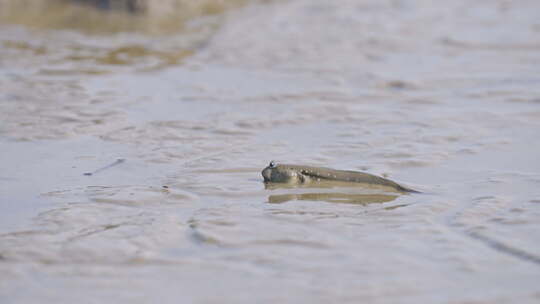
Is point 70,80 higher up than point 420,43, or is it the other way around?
point 420,43

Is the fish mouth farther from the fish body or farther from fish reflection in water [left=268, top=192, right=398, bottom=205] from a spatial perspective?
fish reflection in water [left=268, top=192, right=398, bottom=205]

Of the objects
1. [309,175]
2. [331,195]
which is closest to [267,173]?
[309,175]

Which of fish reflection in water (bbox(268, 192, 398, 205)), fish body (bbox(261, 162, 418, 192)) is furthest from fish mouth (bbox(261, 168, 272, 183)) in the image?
fish reflection in water (bbox(268, 192, 398, 205))

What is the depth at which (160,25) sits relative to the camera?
29.1ft

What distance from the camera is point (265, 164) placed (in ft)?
13.1

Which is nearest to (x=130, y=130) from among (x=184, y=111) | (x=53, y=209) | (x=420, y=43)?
(x=184, y=111)

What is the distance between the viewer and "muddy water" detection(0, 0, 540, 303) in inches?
101

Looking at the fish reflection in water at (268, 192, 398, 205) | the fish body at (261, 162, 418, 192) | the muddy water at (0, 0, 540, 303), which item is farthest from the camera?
the fish body at (261, 162, 418, 192)

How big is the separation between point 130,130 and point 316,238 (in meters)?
2.10

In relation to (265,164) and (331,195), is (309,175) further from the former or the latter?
(265,164)

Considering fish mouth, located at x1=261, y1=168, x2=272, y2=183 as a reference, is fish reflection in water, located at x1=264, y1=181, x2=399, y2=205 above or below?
below

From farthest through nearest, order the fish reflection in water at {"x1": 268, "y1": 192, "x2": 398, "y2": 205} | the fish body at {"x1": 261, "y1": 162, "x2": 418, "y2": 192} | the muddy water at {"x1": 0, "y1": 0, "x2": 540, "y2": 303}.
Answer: the fish body at {"x1": 261, "y1": 162, "x2": 418, "y2": 192} → the fish reflection in water at {"x1": 268, "y1": 192, "x2": 398, "y2": 205} → the muddy water at {"x1": 0, "y1": 0, "x2": 540, "y2": 303}

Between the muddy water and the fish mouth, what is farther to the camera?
the fish mouth

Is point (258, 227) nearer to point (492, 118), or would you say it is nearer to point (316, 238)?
point (316, 238)
